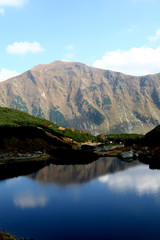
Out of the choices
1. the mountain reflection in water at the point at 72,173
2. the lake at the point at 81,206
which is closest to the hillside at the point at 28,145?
the mountain reflection in water at the point at 72,173

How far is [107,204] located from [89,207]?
5824mm

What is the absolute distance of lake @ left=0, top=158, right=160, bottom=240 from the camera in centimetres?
4684

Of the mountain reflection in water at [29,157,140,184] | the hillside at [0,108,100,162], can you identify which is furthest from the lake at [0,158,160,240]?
the hillside at [0,108,100,162]

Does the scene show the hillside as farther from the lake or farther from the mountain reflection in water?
the lake

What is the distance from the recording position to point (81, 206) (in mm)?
61156

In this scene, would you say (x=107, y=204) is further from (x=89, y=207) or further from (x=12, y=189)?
(x=12, y=189)

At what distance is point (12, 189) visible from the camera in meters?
79.0

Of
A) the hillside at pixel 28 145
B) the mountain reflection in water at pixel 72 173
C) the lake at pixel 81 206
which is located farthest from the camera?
the hillside at pixel 28 145

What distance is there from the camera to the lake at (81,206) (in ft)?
154

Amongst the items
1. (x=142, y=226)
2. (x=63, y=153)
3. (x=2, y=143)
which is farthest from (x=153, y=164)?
(x=2, y=143)

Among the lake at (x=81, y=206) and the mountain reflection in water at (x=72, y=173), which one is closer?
the lake at (x=81, y=206)

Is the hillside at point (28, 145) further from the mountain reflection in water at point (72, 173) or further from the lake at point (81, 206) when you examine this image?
the lake at point (81, 206)

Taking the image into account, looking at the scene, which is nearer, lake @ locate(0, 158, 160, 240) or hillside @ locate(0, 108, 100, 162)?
lake @ locate(0, 158, 160, 240)

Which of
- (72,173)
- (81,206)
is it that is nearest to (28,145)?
(72,173)
